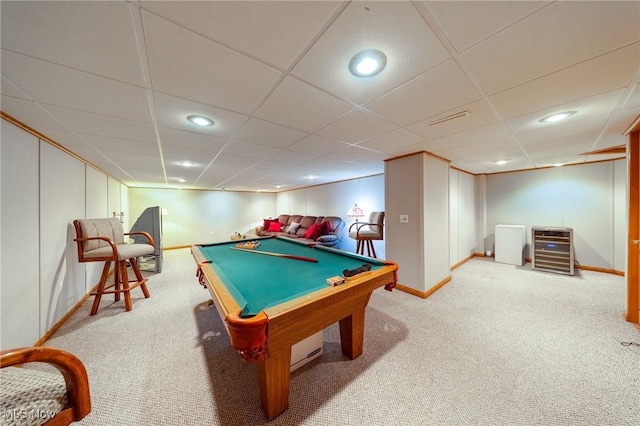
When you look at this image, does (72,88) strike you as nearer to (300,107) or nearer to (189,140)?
(189,140)

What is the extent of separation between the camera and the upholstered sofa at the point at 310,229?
5812mm

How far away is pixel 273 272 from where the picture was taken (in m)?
2.06

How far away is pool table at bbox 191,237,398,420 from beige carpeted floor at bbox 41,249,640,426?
0.96ft

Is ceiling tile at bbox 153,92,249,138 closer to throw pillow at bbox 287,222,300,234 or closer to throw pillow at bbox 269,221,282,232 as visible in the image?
throw pillow at bbox 287,222,300,234

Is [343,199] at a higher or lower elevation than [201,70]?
lower

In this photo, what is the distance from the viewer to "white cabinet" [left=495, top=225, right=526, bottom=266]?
4.63m

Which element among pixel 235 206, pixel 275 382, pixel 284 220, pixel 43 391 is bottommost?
pixel 275 382

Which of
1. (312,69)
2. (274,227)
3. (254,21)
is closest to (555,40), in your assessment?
(312,69)

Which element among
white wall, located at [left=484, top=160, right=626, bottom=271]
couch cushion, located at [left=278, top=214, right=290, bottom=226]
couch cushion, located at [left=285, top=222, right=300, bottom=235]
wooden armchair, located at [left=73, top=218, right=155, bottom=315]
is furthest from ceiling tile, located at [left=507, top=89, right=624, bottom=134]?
couch cushion, located at [left=278, top=214, right=290, bottom=226]

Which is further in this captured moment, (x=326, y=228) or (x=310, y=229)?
(x=310, y=229)

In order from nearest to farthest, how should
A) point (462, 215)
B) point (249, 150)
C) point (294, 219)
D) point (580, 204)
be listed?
point (249, 150)
point (580, 204)
point (462, 215)
point (294, 219)

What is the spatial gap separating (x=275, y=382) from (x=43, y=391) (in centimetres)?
108

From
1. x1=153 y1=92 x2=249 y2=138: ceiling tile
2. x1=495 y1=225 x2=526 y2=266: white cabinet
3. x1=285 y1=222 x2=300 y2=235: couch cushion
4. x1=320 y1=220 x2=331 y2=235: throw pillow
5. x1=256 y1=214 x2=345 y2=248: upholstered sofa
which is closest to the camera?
x1=153 y1=92 x2=249 y2=138: ceiling tile

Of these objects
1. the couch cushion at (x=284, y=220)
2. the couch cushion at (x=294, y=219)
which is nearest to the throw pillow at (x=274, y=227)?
the couch cushion at (x=284, y=220)
